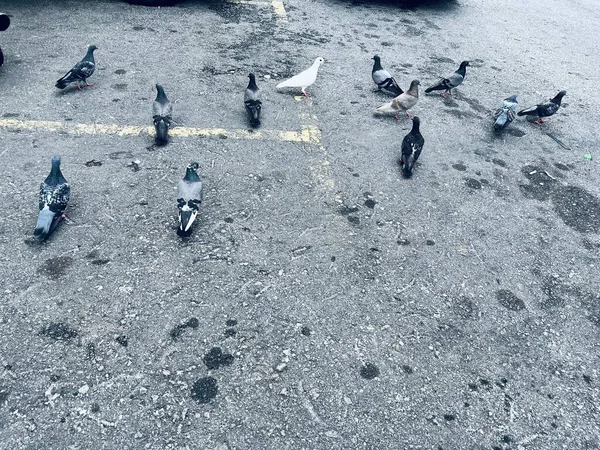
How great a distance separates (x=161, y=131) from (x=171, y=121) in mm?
451

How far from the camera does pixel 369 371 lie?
3.62 metres

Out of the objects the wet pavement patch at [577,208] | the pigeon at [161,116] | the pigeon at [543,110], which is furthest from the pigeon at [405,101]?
the pigeon at [161,116]

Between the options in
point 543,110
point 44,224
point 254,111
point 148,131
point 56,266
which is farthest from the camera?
point 543,110

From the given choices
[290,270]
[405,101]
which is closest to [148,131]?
[290,270]

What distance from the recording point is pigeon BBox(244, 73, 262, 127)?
6289 mm

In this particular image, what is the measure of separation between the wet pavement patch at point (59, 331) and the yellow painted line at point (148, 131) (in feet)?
9.77

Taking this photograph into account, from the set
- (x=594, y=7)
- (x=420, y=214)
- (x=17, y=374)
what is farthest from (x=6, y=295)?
(x=594, y=7)

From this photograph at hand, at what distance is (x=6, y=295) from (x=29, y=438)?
1.36 meters

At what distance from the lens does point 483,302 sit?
4301 mm

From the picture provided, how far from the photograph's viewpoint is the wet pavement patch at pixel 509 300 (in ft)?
14.1

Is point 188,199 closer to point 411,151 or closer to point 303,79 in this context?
point 411,151

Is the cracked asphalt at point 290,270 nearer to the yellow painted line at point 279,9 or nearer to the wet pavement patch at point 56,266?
the wet pavement patch at point 56,266

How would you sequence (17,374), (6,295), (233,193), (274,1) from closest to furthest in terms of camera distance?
1. (17,374)
2. (6,295)
3. (233,193)
4. (274,1)

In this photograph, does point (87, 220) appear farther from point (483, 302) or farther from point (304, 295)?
point (483, 302)
